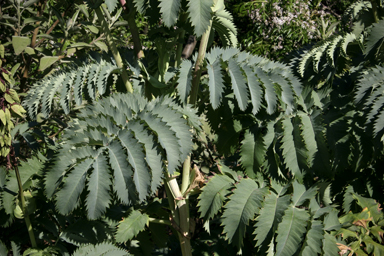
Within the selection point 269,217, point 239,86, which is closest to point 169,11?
point 239,86

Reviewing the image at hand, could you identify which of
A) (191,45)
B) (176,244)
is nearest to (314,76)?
(176,244)

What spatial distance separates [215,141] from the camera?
165 centimetres

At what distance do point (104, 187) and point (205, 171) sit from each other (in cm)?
140

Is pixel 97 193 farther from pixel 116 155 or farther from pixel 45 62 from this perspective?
pixel 45 62

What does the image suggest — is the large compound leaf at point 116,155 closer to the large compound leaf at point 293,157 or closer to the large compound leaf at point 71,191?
the large compound leaf at point 71,191

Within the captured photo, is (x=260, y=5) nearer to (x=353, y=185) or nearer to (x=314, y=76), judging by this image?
(x=314, y=76)

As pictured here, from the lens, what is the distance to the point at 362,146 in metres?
1.55

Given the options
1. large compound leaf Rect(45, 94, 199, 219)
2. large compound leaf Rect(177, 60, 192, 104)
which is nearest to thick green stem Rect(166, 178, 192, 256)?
large compound leaf Rect(45, 94, 199, 219)

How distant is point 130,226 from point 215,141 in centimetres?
55

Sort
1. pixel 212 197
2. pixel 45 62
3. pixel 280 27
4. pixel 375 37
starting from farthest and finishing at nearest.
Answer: pixel 280 27, pixel 45 62, pixel 375 37, pixel 212 197

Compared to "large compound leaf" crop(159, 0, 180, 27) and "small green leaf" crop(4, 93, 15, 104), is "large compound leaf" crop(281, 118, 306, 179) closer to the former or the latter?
"large compound leaf" crop(159, 0, 180, 27)

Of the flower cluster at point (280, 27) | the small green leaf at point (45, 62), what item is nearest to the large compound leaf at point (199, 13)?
the small green leaf at point (45, 62)

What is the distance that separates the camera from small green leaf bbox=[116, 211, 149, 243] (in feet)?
4.74

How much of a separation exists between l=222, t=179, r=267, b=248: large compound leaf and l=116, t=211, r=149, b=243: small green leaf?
38 cm
